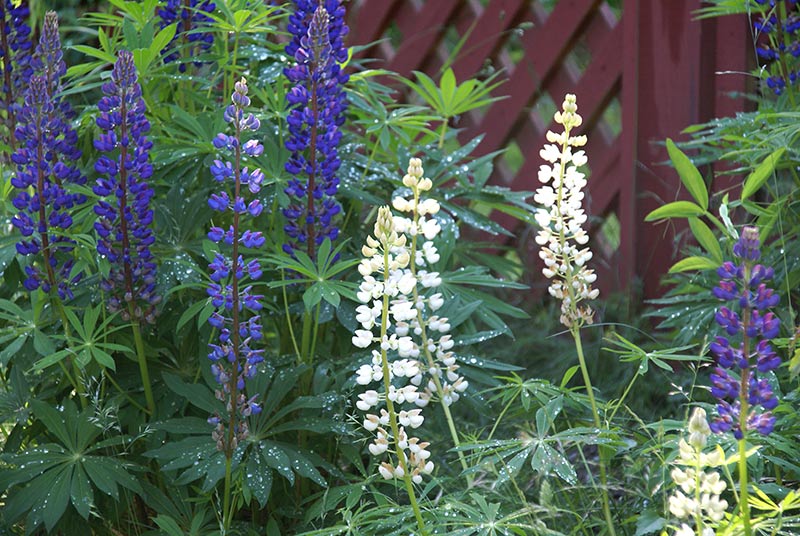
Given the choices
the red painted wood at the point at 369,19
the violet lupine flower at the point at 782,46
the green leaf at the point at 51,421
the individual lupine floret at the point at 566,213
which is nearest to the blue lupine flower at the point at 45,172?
the green leaf at the point at 51,421

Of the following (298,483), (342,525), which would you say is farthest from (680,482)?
(298,483)

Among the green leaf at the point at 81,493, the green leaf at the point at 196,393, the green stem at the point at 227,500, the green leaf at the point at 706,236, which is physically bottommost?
the green leaf at the point at 81,493

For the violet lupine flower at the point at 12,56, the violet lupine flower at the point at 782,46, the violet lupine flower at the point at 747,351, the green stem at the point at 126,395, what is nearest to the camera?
the violet lupine flower at the point at 747,351

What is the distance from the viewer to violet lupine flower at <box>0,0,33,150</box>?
8.02 ft

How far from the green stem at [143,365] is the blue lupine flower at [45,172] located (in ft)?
0.52

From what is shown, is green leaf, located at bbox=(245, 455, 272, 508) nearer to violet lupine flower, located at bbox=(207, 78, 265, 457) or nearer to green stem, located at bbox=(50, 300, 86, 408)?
violet lupine flower, located at bbox=(207, 78, 265, 457)

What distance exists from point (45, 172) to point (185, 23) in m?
0.57

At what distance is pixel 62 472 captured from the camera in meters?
2.11

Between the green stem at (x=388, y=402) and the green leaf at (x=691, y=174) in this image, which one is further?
the green leaf at (x=691, y=174)

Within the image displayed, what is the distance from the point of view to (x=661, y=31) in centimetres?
358

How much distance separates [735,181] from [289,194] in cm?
165

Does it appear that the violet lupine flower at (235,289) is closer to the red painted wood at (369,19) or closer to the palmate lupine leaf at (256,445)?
the palmate lupine leaf at (256,445)

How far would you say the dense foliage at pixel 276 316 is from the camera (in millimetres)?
1854

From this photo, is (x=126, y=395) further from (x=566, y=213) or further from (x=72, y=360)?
(x=566, y=213)
